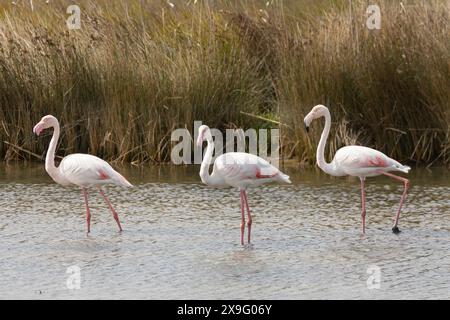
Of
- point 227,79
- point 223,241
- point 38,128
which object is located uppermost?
point 227,79

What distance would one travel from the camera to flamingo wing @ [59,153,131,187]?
9414 millimetres

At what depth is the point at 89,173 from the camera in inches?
371

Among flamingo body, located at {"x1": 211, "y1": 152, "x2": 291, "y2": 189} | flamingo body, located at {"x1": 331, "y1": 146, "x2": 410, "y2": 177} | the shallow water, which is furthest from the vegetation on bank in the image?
flamingo body, located at {"x1": 211, "y1": 152, "x2": 291, "y2": 189}

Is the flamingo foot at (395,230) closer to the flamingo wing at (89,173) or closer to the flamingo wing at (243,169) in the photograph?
the flamingo wing at (243,169)

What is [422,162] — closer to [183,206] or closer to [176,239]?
[183,206]


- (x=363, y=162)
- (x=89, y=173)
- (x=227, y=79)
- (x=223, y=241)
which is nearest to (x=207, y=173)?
(x=223, y=241)

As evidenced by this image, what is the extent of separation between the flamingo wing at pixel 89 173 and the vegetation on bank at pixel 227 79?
10.6ft

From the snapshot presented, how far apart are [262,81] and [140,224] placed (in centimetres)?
453

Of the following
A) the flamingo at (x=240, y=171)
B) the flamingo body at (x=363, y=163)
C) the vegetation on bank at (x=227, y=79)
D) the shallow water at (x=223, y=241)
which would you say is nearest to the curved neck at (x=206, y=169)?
the flamingo at (x=240, y=171)

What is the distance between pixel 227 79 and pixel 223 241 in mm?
4397

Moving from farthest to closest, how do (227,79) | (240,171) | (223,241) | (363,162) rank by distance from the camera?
(227,79)
(363,162)
(240,171)
(223,241)

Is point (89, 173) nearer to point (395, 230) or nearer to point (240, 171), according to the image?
point (240, 171)

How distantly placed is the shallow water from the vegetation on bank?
0.85m

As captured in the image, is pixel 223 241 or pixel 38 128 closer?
pixel 223 241
